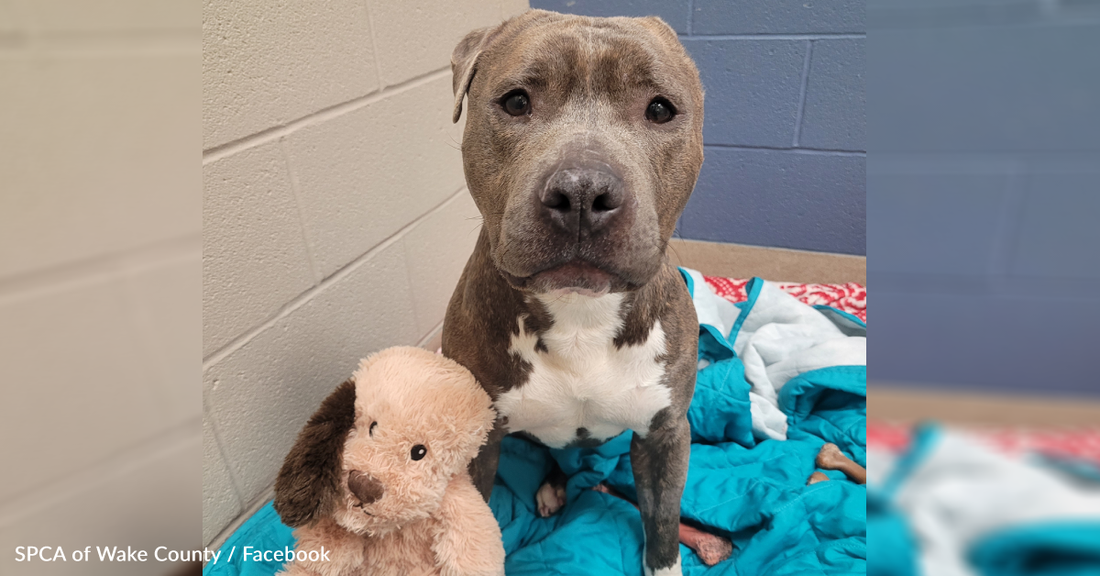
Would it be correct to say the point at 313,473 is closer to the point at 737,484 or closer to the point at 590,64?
the point at 590,64

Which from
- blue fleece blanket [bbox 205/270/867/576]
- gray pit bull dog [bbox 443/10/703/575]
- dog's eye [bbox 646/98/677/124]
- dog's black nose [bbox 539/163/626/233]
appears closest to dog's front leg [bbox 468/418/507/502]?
gray pit bull dog [bbox 443/10/703/575]

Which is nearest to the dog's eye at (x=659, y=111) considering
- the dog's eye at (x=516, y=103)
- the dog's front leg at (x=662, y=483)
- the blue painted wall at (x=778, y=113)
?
the dog's eye at (x=516, y=103)

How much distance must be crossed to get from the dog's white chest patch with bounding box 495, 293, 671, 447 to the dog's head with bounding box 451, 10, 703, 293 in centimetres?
22

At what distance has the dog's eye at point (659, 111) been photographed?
1.35m

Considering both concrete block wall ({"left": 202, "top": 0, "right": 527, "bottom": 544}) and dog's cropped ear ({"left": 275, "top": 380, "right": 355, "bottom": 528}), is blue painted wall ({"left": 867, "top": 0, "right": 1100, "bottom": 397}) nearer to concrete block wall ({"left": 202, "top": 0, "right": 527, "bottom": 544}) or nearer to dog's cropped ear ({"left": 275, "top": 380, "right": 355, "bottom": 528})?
concrete block wall ({"left": 202, "top": 0, "right": 527, "bottom": 544})

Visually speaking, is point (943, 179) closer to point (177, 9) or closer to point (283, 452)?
point (177, 9)

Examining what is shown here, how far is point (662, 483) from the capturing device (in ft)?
5.51

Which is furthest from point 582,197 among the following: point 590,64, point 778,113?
point 778,113

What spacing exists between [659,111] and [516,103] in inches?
11.8

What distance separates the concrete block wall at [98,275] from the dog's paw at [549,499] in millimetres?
1727

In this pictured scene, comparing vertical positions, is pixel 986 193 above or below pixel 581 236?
above

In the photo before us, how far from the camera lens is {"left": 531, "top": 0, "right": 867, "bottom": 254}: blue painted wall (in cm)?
271

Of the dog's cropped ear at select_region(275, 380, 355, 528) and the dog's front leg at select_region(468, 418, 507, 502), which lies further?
the dog's front leg at select_region(468, 418, 507, 502)

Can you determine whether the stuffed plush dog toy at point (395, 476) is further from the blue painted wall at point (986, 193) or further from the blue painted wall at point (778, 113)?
the blue painted wall at point (778, 113)
